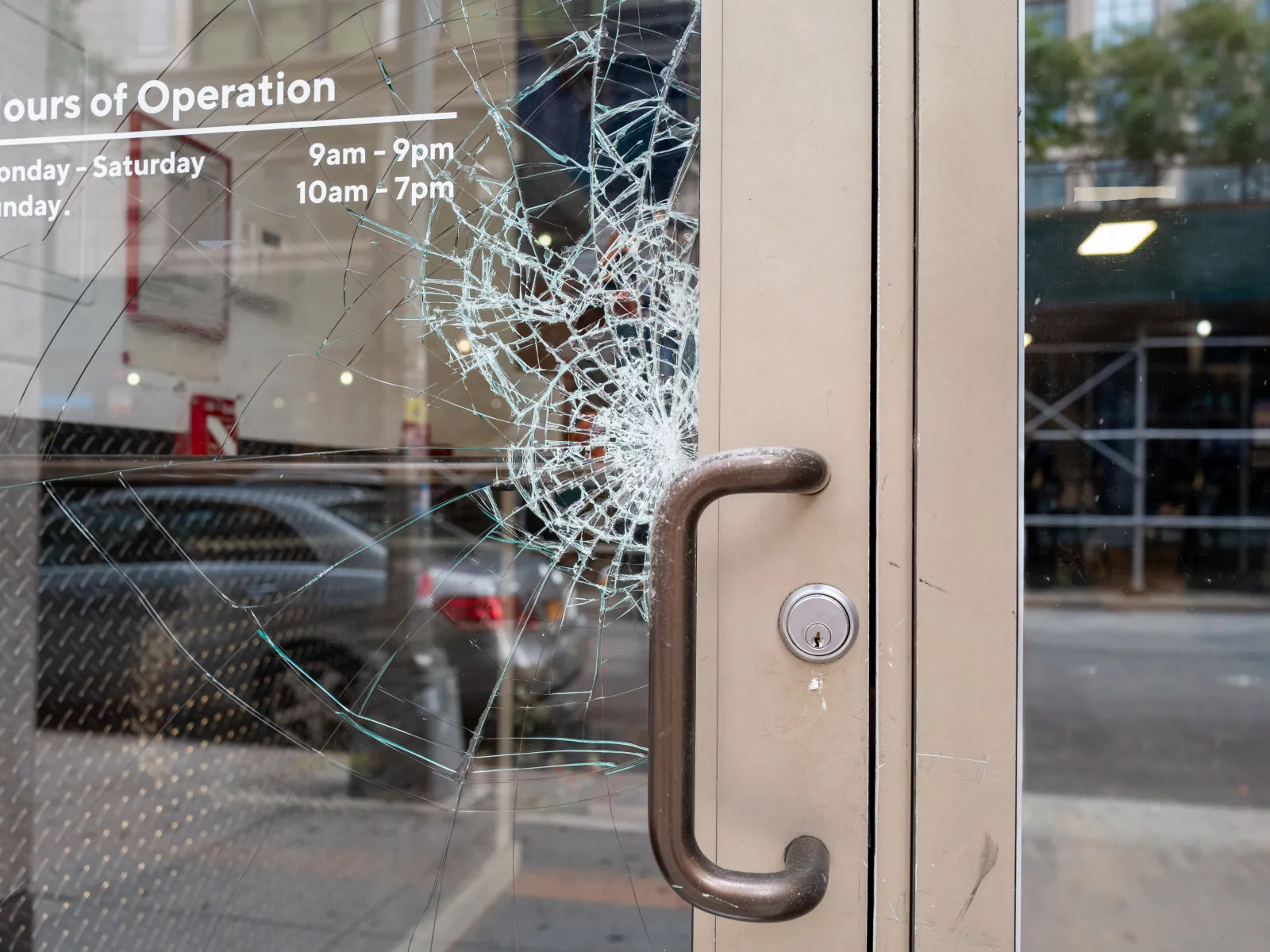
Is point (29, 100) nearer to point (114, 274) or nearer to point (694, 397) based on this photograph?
point (114, 274)

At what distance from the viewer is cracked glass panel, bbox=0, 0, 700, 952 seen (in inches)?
35.7

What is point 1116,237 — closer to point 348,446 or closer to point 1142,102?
point 1142,102

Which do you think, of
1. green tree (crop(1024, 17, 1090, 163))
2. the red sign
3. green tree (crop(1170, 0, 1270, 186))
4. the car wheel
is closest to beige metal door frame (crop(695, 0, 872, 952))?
green tree (crop(1024, 17, 1090, 163))

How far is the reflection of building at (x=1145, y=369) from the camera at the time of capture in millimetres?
765

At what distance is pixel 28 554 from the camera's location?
106 centimetres

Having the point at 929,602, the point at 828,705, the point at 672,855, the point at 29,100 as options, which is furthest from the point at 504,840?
the point at 29,100

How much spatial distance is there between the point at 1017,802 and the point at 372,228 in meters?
0.90

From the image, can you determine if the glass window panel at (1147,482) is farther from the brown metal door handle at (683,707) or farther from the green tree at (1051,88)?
the brown metal door handle at (683,707)

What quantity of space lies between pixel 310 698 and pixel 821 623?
23.5 inches

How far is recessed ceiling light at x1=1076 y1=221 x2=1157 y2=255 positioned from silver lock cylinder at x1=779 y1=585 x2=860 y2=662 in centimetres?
41

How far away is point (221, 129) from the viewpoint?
0.96 m

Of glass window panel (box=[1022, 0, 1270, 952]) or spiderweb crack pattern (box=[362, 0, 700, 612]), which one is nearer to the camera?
glass window panel (box=[1022, 0, 1270, 952])

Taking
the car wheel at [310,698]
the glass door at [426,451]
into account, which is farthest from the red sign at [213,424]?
the car wheel at [310,698]

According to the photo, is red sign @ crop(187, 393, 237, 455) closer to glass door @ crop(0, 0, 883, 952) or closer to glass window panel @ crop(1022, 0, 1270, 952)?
glass door @ crop(0, 0, 883, 952)
